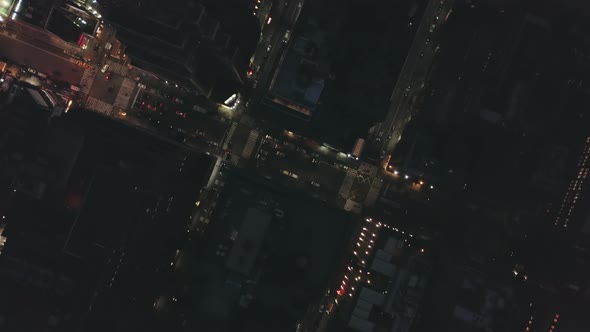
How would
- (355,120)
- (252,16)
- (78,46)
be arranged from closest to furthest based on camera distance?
1. (252,16)
2. (355,120)
3. (78,46)

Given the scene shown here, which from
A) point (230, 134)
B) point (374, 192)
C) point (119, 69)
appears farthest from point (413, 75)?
point (119, 69)

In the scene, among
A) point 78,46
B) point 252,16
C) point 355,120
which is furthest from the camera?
point 78,46

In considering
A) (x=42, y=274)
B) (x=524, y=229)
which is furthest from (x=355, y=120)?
(x=42, y=274)

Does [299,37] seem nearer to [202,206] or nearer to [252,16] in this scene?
[252,16]

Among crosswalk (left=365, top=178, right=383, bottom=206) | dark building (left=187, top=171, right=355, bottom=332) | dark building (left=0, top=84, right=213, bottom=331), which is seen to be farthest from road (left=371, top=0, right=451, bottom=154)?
dark building (left=0, top=84, right=213, bottom=331)

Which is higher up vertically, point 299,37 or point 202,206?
point 299,37

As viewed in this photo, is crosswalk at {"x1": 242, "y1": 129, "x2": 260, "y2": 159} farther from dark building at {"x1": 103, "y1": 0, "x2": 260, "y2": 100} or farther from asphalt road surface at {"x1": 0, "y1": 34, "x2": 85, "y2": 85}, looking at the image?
asphalt road surface at {"x1": 0, "y1": 34, "x2": 85, "y2": 85}

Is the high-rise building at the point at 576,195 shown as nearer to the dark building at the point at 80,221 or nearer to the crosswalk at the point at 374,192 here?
the crosswalk at the point at 374,192
